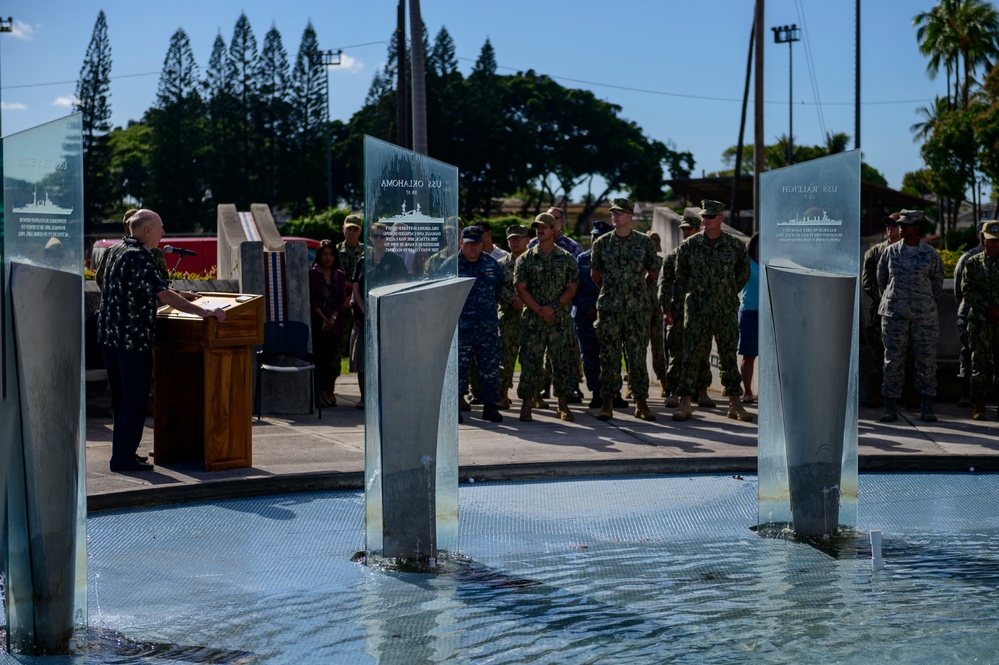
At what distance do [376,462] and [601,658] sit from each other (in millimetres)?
1792

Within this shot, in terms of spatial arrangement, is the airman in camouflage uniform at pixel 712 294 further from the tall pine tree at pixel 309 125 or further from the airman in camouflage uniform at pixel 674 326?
the tall pine tree at pixel 309 125

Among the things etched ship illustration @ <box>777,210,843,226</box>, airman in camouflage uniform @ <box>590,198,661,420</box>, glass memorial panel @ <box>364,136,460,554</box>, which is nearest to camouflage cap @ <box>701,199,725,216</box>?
airman in camouflage uniform @ <box>590,198,661,420</box>

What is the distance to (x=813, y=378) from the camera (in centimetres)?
621

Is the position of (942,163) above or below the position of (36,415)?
above

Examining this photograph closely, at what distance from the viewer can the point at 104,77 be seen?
62.1 meters

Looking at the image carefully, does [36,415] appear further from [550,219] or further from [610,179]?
[610,179]

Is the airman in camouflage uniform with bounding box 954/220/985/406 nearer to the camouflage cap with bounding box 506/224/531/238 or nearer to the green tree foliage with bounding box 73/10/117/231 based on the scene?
the camouflage cap with bounding box 506/224/531/238

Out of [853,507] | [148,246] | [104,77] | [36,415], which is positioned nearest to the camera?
[36,415]

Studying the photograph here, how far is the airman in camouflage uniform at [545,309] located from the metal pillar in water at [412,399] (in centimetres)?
493

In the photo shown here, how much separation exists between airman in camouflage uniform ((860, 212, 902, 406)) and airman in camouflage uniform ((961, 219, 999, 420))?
760mm

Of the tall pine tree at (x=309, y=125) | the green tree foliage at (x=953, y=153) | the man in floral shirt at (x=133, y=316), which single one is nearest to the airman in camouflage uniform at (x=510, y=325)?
the man in floral shirt at (x=133, y=316)

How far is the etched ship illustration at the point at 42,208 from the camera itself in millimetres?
4364

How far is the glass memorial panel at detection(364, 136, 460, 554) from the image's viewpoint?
18.7 ft

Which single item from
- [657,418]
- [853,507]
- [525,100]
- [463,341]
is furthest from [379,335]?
[525,100]
